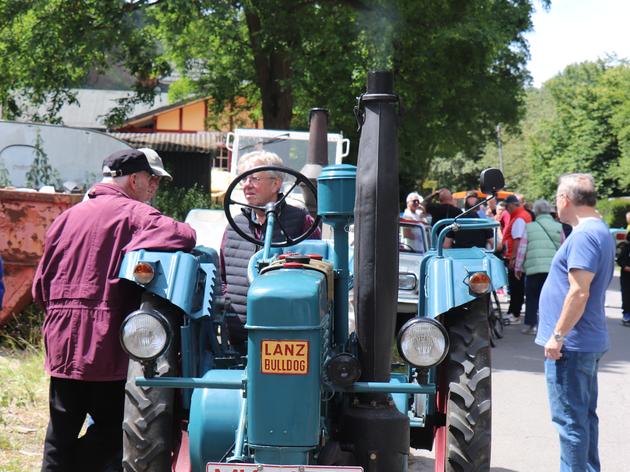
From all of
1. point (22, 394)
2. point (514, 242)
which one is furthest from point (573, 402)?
point (514, 242)

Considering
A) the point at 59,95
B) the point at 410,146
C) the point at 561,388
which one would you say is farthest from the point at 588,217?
the point at 410,146

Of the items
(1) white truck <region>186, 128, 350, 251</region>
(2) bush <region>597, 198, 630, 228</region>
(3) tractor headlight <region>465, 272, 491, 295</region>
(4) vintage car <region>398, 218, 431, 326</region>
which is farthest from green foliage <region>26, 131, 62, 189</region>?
(2) bush <region>597, 198, 630, 228</region>

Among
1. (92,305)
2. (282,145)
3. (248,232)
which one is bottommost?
(92,305)

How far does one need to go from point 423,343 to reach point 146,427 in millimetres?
1336

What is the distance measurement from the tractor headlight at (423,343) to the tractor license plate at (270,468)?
1.66ft

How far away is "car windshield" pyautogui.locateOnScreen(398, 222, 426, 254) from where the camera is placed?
11.6 metres

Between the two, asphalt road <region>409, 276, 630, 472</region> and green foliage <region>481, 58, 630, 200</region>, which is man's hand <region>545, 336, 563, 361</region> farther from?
green foliage <region>481, 58, 630, 200</region>

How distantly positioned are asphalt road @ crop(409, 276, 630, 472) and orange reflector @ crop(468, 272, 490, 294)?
2044 mm

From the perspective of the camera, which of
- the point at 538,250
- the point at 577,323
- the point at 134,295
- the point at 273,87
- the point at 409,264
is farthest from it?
the point at 273,87

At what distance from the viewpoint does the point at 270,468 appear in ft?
11.7

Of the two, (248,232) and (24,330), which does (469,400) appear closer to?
(248,232)

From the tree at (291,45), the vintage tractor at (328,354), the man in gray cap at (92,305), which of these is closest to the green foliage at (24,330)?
the man in gray cap at (92,305)

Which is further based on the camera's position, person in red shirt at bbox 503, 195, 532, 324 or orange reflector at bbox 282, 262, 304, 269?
person in red shirt at bbox 503, 195, 532, 324

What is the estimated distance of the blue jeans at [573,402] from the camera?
5.06m
